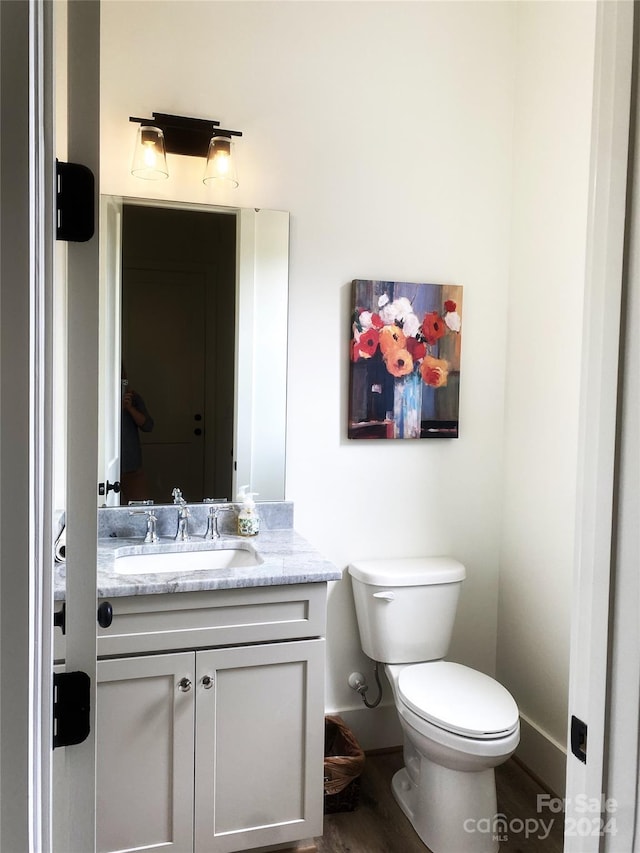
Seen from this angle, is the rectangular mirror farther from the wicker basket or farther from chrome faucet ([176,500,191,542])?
the wicker basket

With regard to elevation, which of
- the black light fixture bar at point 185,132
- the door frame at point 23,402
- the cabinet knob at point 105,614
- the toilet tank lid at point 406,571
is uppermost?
the black light fixture bar at point 185,132

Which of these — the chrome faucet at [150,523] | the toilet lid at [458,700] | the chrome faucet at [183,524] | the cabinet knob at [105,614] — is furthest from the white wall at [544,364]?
the cabinet knob at [105,614]

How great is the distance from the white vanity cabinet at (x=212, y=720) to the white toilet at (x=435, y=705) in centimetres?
36

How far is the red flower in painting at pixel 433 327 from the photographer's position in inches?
90.1

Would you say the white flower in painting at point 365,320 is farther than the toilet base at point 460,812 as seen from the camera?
Yes

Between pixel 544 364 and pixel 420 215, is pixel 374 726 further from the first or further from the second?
pixel 420 215

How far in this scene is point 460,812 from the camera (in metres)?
1.79

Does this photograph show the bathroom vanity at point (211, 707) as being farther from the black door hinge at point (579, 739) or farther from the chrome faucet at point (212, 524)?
the black door hinge at point (579, 739)

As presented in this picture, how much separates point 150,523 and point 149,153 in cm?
121

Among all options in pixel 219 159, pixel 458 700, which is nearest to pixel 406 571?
pixel 458 700

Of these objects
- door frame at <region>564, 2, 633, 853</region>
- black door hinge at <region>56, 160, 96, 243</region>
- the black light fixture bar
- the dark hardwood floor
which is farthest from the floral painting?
black door hinge at <region>56, 160, 96, 243</region>

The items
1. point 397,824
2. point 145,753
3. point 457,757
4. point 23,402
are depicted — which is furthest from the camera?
point 397,824

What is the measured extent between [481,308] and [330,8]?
122cm

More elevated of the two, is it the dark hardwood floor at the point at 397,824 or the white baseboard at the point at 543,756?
the white baseboard at the point at 543,756
